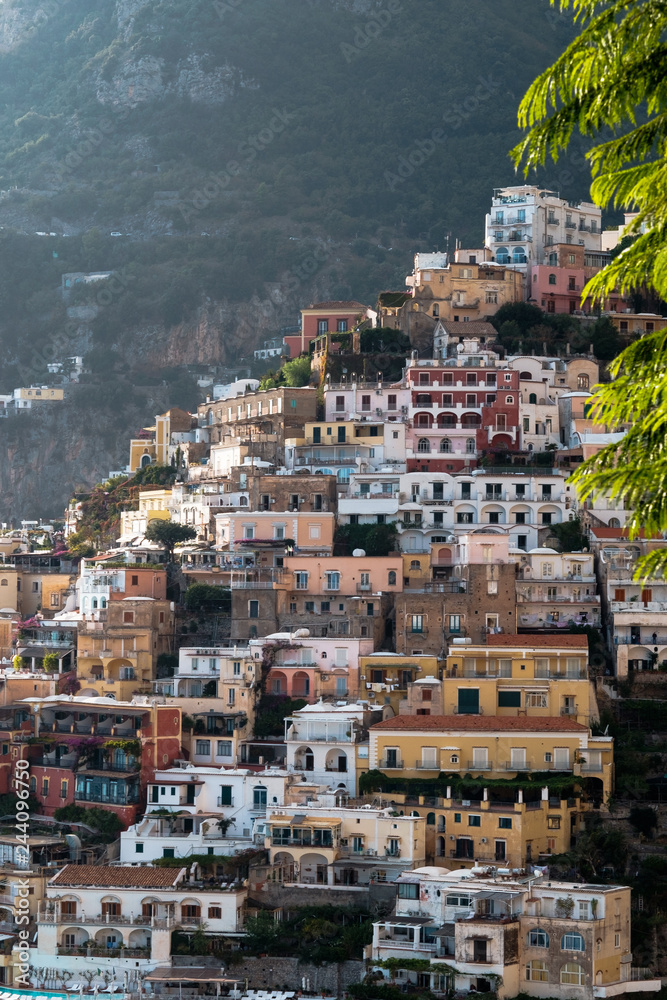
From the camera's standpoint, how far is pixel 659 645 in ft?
163

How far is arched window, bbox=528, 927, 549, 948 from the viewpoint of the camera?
3694 centimetres

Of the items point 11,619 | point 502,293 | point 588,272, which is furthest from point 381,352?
point 11,619

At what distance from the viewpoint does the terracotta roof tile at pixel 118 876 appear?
4172 cm

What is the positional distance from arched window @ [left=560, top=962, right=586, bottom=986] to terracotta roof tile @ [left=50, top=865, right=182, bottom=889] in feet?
32.6

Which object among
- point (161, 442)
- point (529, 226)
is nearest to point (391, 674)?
point (529, 226)

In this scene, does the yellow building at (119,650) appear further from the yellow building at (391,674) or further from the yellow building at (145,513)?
the yellow building at (145,513)

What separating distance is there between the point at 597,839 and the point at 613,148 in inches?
1338

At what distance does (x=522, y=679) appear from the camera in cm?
4688

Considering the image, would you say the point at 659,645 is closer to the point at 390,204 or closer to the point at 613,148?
the point at 613,148

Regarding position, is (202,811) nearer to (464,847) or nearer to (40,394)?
(464,847)

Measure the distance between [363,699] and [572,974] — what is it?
46.2 feet

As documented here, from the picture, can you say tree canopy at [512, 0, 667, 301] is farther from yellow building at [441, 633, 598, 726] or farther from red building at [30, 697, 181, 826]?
red building at [30, 697, 181, 826]

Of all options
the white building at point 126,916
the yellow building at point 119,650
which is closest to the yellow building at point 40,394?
the yellow building at point 119,650

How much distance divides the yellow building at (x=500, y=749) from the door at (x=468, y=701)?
1911mm
